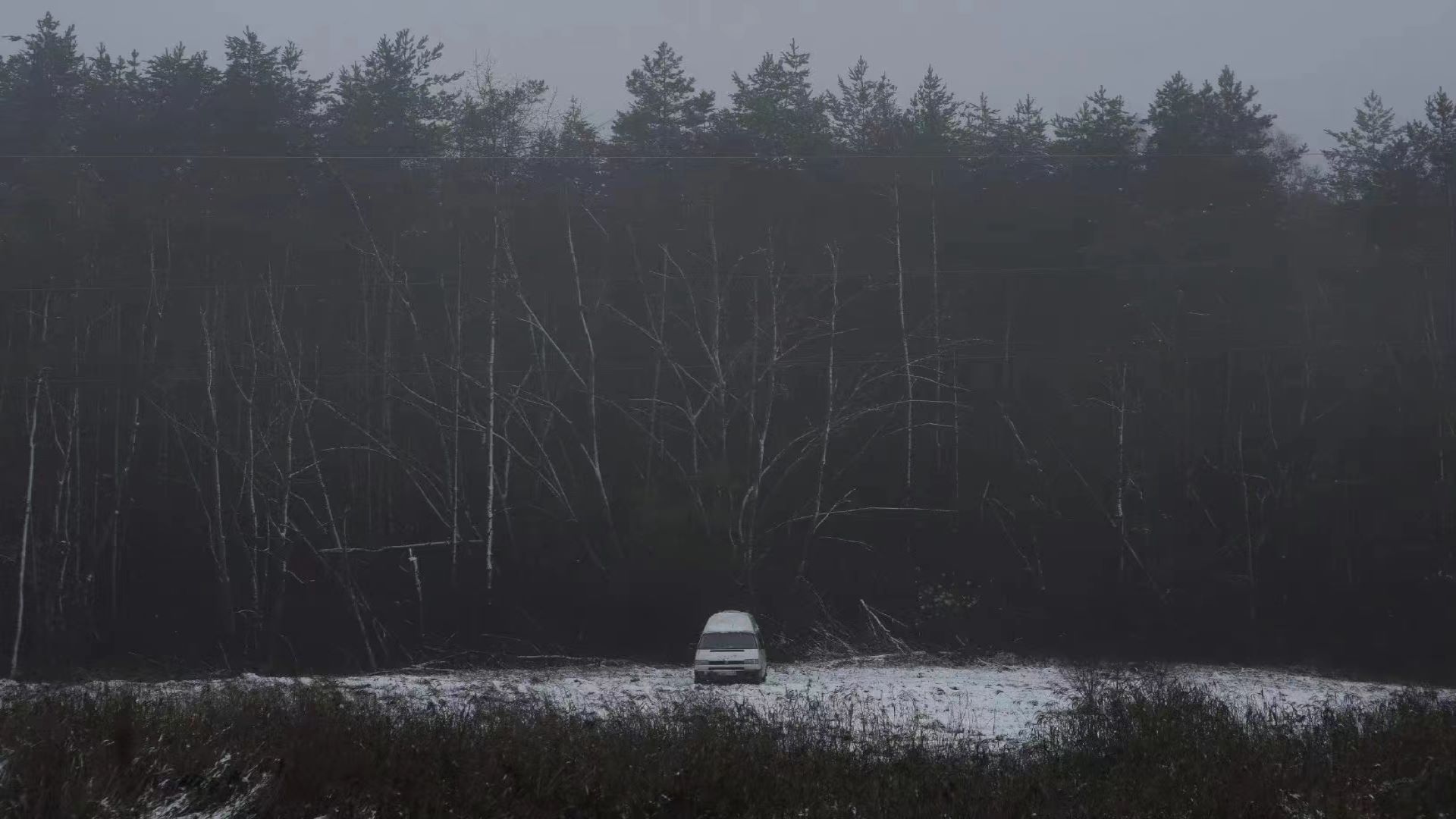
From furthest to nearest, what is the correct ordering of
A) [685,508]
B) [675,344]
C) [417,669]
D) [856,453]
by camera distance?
1. [675,344]
2. [856,453]
3. [685,508]
4. [417,669]

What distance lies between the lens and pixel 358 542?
3266 cm

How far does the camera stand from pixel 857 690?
69.7 ft

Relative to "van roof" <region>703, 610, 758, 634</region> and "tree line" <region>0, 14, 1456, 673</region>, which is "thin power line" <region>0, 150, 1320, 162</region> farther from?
"van roof" <region>703, 610, 758, 634</region>

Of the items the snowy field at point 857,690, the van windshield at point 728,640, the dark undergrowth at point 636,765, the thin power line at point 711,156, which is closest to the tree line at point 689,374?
the thin power line at point 711,156

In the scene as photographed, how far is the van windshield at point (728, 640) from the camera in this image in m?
22.8

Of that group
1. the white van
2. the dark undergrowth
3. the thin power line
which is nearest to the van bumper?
the white van

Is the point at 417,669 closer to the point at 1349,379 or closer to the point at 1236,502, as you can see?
the point at 1236,502

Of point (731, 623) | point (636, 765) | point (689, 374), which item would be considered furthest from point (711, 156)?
point (636, 765)

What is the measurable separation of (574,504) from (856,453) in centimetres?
765

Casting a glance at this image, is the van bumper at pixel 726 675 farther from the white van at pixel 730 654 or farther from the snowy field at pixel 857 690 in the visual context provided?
the snowy field at pixel 857 690

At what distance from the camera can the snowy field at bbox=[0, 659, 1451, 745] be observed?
59.1 ft

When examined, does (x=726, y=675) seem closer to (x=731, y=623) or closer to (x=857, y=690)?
(x=731, y=623)

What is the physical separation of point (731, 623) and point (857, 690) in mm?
3149

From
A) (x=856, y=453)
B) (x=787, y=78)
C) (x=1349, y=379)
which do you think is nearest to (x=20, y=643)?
(x=856, y=453)
